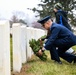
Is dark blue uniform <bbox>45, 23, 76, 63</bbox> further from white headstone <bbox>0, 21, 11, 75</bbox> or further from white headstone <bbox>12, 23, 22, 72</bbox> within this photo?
white headstone <bbox>0, 21, 11, 75</bbox>

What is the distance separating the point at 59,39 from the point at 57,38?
6 cm

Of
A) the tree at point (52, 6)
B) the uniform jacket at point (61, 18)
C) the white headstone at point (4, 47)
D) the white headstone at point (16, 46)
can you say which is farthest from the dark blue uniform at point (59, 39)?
the tree at point (52, 6)

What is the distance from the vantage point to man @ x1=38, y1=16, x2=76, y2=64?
297 inches

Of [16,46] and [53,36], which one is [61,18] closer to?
[53,36]

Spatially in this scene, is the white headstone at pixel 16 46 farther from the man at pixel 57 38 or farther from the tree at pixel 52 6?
the tree at pixel 52 6

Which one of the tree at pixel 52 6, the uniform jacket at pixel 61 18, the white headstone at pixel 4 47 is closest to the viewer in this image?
the white headstone at pixel 4 47

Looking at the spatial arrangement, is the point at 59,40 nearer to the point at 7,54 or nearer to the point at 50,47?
the point at 50,47

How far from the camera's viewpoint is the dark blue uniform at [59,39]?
298 inches

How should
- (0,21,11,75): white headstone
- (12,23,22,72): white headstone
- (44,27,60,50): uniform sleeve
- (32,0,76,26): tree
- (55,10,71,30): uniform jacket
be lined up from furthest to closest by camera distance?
1. (32,0,76,26): tree
2. (55,10,71,30): uniform jacket
3. (44,27,60,50): uniform sleeve
4. (12,23,22,72): white headstone
5. (0,21,11,75): white headstone

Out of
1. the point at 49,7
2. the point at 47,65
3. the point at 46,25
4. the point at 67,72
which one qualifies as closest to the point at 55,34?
the point at 46,25

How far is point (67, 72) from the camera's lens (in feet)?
21.4

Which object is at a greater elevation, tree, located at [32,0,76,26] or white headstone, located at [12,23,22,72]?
white headstone, located at [12,23,22,72]

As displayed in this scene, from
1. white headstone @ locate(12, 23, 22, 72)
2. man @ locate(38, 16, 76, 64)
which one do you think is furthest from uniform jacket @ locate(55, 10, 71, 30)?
white headstone @ locate(12, 23, 22, 72)

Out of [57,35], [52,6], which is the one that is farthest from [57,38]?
[52,6]
